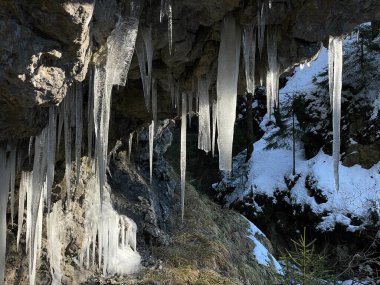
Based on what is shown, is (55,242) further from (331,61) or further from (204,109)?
(331,61)

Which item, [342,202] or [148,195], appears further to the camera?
[342,202]

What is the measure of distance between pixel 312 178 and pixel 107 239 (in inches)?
315

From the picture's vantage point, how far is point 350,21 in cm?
400

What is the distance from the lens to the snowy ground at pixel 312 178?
12648 millimetres

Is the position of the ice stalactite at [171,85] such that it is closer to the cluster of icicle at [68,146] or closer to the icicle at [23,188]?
the cluster of icicle at [68,146]

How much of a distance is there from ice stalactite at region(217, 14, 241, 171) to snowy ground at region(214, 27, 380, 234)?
791 centimetres

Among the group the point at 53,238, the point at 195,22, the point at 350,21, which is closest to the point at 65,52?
the point at 195,22

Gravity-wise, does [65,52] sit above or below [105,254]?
above

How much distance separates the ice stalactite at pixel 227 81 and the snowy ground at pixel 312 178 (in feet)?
26.0

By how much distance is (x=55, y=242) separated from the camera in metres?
6.56

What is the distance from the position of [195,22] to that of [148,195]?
5142 millimetres

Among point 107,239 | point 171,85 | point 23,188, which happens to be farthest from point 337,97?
point 107,239

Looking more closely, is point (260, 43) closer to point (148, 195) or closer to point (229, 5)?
point (229, 5)

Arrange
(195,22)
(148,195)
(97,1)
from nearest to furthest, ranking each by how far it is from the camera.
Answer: (97,1) < (195,22) < (148,195)
